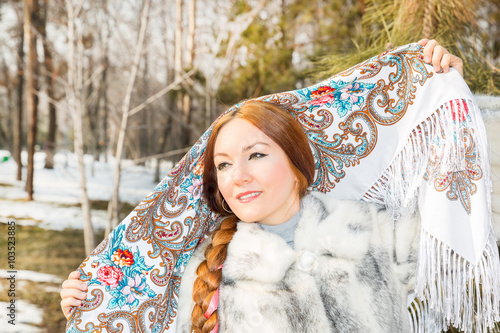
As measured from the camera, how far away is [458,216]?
4.29ft

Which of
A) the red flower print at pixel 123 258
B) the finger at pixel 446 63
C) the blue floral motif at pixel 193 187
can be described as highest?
the finger at pixel 446 63

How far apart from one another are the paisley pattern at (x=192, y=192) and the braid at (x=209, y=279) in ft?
0.40

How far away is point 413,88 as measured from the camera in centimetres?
147

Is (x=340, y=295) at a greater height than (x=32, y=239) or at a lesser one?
greater

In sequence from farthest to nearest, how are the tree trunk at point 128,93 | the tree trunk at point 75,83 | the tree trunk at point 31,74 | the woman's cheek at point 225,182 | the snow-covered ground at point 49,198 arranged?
the snow-covered ground at point 49,198
the tree trunk at point 31,74
the tree trunk at point 128,93
the tree trunk at point 75,83
the woman's cheek at point 225,182

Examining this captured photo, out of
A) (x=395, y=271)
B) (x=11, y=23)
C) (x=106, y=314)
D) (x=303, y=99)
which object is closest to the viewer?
(x=106, y=314)

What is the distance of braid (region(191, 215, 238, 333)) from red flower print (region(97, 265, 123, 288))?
0.98ft

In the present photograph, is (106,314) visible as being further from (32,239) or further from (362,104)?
(32,239)

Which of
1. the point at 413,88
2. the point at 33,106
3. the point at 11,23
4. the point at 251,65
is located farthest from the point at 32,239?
the point at 413,88

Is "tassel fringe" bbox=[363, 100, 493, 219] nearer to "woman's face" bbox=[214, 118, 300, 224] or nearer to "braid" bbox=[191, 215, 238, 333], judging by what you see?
"woman's face" bbox=[214, 118, 300, 224]

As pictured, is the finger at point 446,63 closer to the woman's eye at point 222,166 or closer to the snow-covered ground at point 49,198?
the woman's eye at point 222,166

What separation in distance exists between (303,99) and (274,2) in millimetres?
5713

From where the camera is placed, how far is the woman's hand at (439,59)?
1386 millimetres

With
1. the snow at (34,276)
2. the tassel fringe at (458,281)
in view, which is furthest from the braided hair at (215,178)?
the snow at (34,276)
